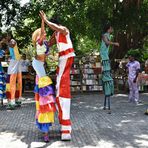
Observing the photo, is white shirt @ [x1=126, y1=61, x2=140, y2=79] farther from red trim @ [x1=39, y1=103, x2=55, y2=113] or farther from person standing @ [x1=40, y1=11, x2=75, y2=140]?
red trim @ [x1=39, y1=103, x2=55, y2=113]

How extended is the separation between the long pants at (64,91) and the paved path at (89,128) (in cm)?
30

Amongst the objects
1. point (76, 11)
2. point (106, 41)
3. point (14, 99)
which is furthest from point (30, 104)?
point (76, 11)

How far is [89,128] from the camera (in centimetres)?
864

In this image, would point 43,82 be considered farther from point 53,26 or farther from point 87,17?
point 87,17

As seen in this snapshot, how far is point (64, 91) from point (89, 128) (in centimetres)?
139

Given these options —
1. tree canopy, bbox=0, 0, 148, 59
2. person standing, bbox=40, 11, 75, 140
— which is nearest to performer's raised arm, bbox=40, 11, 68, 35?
person standing, bbox=40, 11, 75, 140

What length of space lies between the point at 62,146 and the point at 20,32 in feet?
35.9

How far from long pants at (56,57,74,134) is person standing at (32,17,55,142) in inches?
5.5

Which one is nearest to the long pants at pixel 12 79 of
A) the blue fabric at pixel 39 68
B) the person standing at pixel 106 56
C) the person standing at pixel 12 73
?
the person standing at pixel 12 73

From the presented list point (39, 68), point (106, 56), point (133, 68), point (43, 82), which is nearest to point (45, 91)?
point (43, 82)

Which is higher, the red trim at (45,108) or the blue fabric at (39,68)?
the blue fabric at (39,68)

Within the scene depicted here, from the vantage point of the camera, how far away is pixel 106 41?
1032 centimetres

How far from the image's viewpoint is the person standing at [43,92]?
24.7 ft

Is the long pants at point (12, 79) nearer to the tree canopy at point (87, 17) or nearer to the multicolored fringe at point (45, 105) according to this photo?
the tree canopy at point (87, 17)
